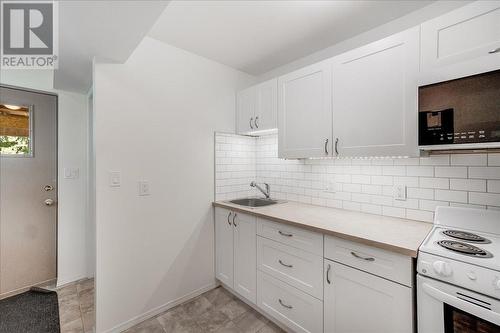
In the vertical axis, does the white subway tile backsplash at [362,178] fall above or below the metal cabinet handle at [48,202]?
above

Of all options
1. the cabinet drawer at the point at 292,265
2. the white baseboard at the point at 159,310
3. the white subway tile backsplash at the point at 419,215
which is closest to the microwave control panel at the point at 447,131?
the white subway tile backsplash at the point at 419,215

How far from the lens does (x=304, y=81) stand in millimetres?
1901

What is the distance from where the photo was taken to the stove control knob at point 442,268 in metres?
0.95

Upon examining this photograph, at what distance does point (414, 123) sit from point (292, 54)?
1.40 meters

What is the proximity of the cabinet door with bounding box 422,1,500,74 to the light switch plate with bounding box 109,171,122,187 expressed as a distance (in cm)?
223

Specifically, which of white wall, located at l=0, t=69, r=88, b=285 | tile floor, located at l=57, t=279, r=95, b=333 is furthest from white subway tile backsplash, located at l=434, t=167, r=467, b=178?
white wall, located at l=0, t=69, r=88, b=285

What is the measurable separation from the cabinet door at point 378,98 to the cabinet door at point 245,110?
36.4 inches

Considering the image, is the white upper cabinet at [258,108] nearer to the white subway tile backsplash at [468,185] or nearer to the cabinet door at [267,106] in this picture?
the cabinet door at [267,106]

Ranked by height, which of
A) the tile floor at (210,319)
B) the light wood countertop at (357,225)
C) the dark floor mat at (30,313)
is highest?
Answer: the light wood countertop at (357,225)

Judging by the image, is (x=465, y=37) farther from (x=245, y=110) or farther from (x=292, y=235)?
(x=245, y=110)

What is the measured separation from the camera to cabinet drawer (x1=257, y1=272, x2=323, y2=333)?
4.91 feet

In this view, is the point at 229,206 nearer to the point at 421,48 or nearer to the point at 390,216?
the point at 390,216

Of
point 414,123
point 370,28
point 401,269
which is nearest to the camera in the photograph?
point 401,269

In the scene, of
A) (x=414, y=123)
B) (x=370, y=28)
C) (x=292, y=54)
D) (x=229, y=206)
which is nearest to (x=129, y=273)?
(x=229, y=206)
